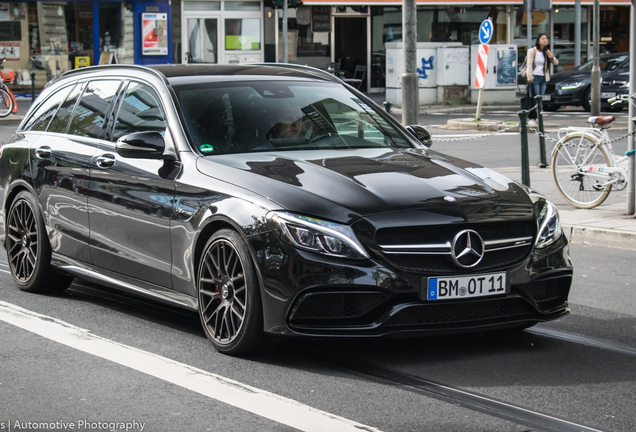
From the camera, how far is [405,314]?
4949mm

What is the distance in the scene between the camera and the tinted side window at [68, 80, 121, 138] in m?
6.75

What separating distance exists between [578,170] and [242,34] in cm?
2527

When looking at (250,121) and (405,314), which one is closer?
(405,314)

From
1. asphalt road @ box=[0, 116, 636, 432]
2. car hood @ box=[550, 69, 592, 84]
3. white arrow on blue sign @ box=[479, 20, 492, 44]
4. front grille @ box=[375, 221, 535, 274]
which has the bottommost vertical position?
asphalt road @ box=[0, 116, 636, 432]

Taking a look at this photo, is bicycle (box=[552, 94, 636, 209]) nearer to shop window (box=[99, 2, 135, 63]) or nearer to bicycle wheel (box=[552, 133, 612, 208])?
bicycle wheel (box=[552, 133, 612, 208])

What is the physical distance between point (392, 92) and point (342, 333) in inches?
923

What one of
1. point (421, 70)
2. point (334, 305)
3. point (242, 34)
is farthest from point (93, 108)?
point (242, 34)

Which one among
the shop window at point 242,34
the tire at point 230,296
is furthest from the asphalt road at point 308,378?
the shop window at point 242,34

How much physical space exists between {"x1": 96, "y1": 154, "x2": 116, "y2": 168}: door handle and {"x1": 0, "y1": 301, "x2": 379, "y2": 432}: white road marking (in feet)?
3.34

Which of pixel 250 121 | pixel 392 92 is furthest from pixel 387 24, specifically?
pixel 250 121

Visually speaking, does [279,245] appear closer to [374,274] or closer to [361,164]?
[374,274]

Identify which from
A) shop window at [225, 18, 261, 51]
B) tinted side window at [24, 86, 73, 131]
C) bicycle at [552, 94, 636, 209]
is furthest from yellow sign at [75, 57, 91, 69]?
tinted side window at [24, 86, 73, 131]

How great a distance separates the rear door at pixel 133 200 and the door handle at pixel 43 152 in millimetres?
716

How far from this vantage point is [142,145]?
19.1 ft
